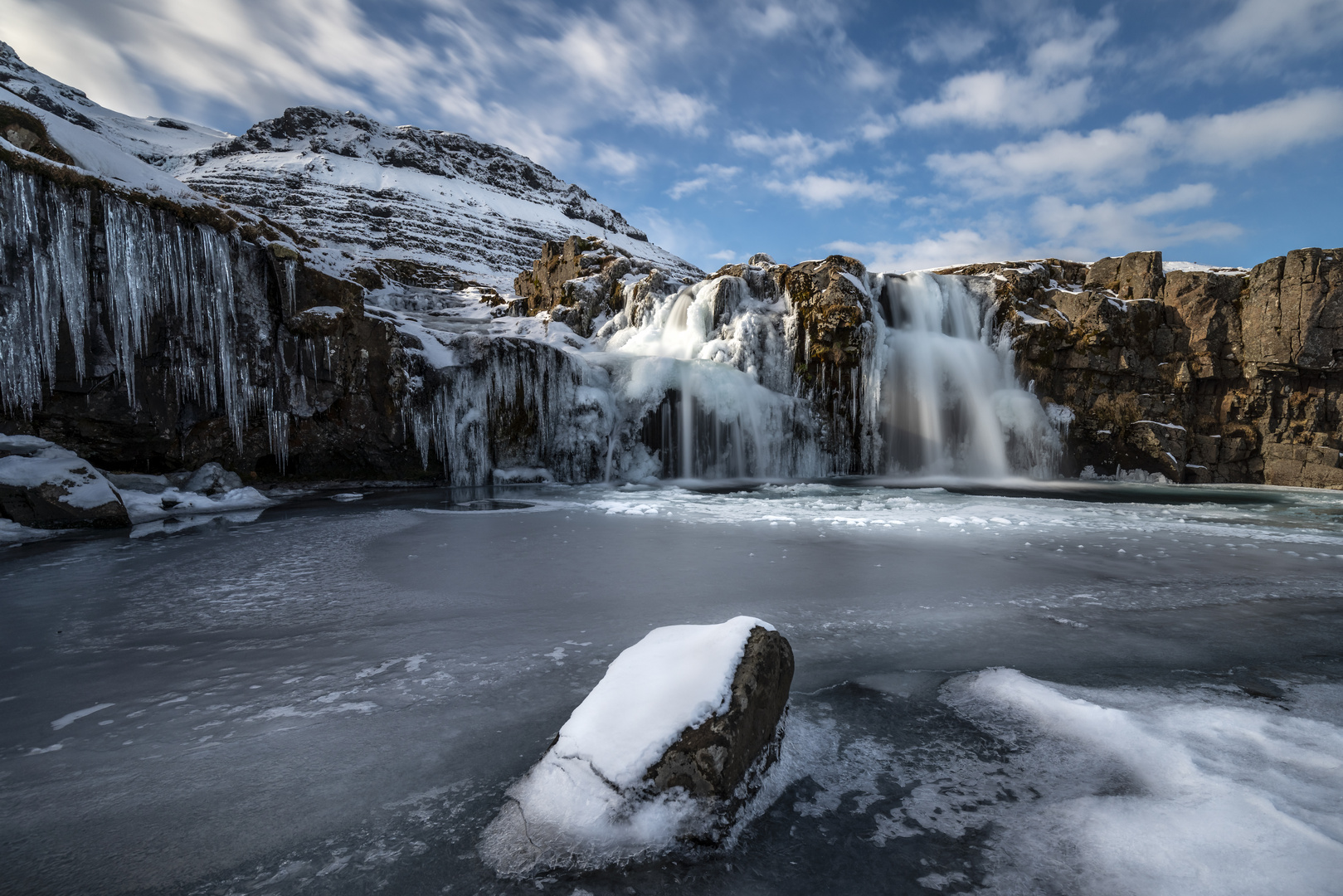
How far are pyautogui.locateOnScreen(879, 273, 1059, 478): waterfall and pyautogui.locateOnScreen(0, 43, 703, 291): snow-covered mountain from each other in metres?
17.5

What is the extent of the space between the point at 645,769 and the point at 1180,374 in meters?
21.7

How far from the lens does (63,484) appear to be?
7523 millimetres

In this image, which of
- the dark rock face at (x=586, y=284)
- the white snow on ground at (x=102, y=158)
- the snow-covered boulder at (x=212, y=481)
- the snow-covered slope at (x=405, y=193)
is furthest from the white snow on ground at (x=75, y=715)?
the snow-covered slope at (x=405, y=193)

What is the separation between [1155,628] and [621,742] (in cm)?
394

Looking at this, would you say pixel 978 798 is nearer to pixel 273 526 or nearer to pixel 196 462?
pixel 273 526

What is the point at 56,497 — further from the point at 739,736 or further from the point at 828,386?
the point at 828,386

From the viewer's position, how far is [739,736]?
6.39 feet

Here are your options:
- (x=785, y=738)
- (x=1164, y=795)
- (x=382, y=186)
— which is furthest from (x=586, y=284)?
(x=382, y=186)

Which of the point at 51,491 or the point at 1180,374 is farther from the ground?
the point at 1180,374

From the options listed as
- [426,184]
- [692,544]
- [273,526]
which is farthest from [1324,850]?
[426,184]

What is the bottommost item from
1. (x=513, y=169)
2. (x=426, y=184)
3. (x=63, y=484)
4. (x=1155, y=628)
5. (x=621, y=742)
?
(x=1155, y=628)

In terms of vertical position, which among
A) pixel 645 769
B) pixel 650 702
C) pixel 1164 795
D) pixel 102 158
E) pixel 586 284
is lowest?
pixel 1164 795

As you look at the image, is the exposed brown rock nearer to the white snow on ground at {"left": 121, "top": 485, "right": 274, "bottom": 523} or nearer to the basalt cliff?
the white snow on ground at {"left": 121, "top": 485, "right": 274, "bottom": 523}

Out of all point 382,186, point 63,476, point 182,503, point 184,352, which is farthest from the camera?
point 382,186
